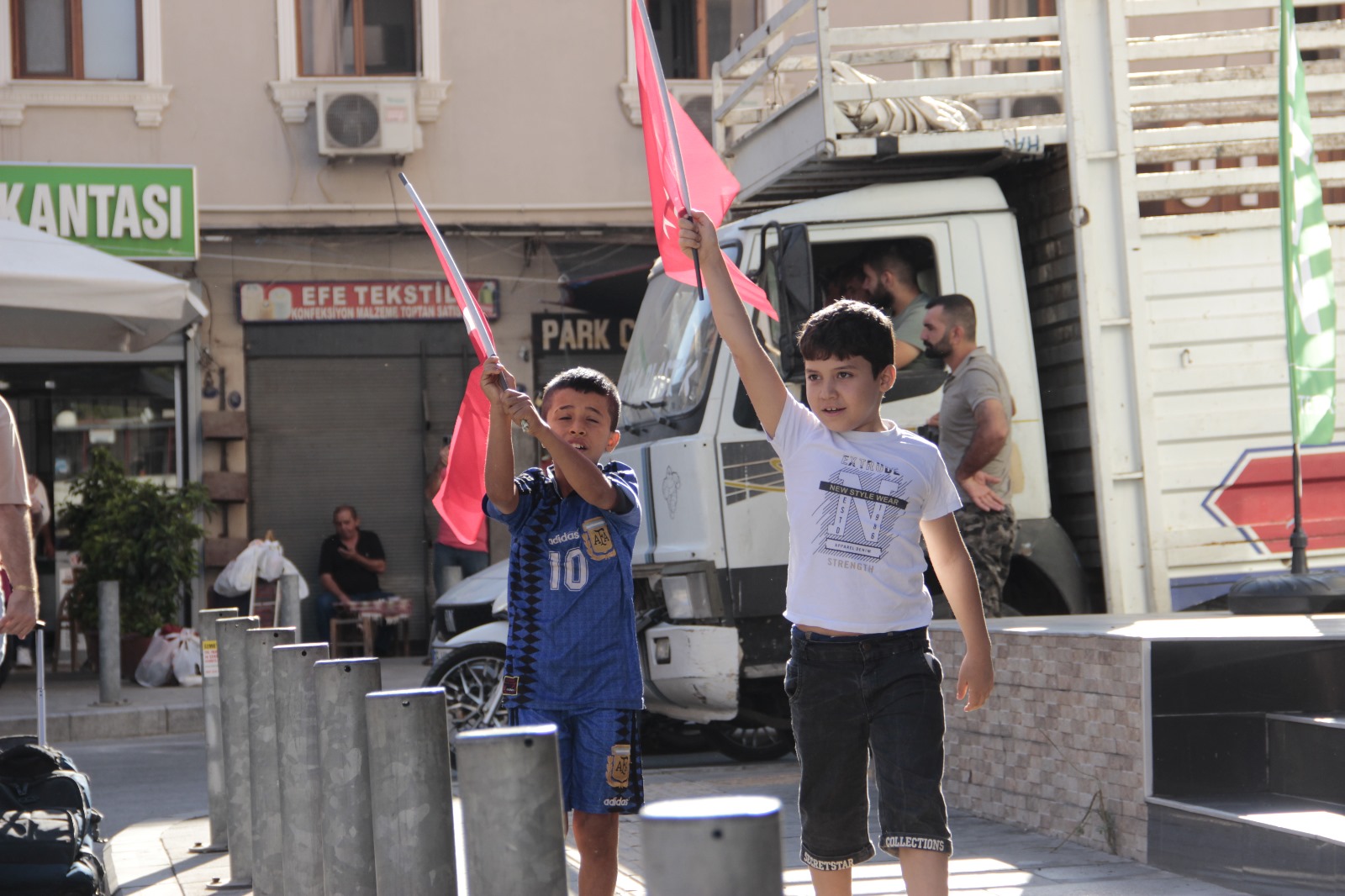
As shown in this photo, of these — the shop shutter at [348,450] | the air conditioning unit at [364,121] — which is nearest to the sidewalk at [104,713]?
the shop shutter at [348,450]

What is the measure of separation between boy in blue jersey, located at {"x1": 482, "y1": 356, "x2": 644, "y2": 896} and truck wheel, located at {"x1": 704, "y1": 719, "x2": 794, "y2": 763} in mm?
4288

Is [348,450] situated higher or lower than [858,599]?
→ higher

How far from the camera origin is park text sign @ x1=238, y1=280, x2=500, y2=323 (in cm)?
1562

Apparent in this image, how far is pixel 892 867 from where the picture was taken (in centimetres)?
548

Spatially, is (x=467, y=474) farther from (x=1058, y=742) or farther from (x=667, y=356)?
(x=667, y=356)

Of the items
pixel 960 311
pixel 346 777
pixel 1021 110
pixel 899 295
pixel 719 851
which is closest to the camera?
pixel 719 851

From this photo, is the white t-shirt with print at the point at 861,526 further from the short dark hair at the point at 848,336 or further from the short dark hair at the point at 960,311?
the short dark hair at the point at 960,311

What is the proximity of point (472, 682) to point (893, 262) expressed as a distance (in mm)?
2980

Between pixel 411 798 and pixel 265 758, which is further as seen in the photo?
pixel 265 758

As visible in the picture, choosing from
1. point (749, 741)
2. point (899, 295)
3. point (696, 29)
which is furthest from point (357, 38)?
point (899, 295)

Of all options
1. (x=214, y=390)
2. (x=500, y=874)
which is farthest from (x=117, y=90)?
(x=500, y=874)

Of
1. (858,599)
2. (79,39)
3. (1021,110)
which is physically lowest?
(858,599)

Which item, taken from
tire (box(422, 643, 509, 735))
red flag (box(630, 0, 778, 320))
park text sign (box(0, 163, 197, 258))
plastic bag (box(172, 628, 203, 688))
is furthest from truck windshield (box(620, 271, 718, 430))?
park text sign (box(0, 163, 197, 258))

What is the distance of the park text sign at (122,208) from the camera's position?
14.3 meters
